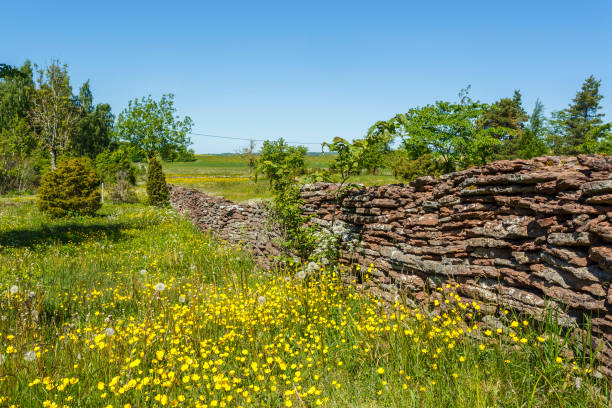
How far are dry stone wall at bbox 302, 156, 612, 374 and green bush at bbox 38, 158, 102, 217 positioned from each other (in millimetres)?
16257

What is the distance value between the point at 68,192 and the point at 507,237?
1900 cm

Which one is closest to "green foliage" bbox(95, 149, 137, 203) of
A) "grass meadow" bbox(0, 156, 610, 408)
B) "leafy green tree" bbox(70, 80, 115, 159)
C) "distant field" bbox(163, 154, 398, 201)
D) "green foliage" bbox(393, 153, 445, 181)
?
"distant field" bbox(163, 154, 398, 201)

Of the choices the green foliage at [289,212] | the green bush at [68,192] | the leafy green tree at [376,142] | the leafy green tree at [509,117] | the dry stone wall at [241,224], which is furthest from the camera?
the leafy green tree at [509,117]

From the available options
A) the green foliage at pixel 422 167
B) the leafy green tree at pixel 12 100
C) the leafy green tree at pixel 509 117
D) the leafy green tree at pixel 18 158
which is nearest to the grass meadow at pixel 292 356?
the green foliage at pixel 422 167

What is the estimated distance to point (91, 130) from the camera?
43.5 metres

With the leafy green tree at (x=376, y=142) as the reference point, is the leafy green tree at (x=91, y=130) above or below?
above

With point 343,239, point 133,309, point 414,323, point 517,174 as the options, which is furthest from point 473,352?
point 133,309

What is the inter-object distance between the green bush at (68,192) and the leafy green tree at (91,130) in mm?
28161

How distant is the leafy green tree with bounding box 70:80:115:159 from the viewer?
4250 cm

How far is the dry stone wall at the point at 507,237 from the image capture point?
276cm

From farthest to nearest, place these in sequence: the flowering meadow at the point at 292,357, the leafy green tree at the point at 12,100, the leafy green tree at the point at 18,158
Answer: the leafy green tree at the point at 12,100 < the leafy green tree at the point at 18,158 < the flowering meadow at the point at 292,357

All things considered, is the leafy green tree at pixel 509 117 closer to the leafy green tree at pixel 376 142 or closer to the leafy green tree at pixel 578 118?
the leafy green tree at pixel 578 118

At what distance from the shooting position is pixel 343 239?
5.84 meters

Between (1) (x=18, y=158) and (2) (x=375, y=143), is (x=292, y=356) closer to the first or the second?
(2) (x=375, y=143)
